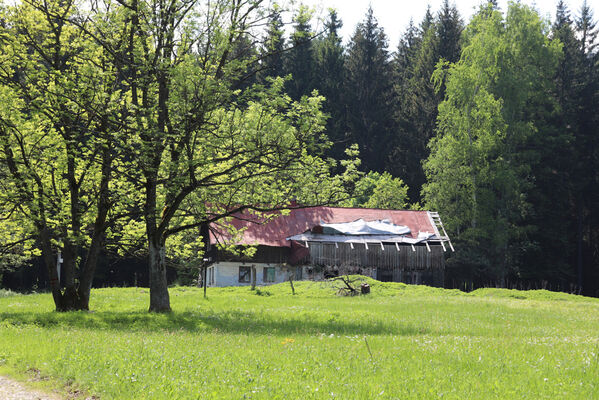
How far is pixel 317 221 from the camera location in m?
60.8

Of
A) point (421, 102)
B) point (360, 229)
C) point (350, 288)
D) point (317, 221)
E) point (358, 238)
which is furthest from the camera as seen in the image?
point (421, 102)

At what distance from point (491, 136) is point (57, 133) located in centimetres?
4624

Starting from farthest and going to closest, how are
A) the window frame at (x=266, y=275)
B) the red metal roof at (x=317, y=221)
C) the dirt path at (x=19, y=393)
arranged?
the window frame at (x=266, y=275), the red metal roof at (x=317, y=221), the dirt path at (x=19, y=393)

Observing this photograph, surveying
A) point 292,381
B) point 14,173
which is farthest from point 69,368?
point 14,173

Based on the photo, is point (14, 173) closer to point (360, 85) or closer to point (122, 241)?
point (122, 241)

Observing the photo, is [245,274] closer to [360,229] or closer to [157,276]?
[360,229]

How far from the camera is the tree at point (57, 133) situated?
22547 millimetres

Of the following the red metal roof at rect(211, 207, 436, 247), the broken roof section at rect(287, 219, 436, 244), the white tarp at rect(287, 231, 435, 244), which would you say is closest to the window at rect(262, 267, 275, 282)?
the red metal roof at rect(211, 207, 436, 247)

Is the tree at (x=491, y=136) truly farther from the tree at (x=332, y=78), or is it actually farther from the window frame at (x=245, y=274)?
the tree at (x=332, y=78)

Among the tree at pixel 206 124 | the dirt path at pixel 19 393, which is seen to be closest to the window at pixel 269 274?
the tree at pixel 206 124

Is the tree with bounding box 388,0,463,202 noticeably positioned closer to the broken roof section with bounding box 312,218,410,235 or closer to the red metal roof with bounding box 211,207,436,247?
the red metal roof with bounding box 211,207,436,247

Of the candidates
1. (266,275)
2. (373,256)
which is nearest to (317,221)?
(373,256)

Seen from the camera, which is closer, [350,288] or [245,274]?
[350,288]

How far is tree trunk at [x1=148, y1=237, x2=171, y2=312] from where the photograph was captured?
2392 centimetres
